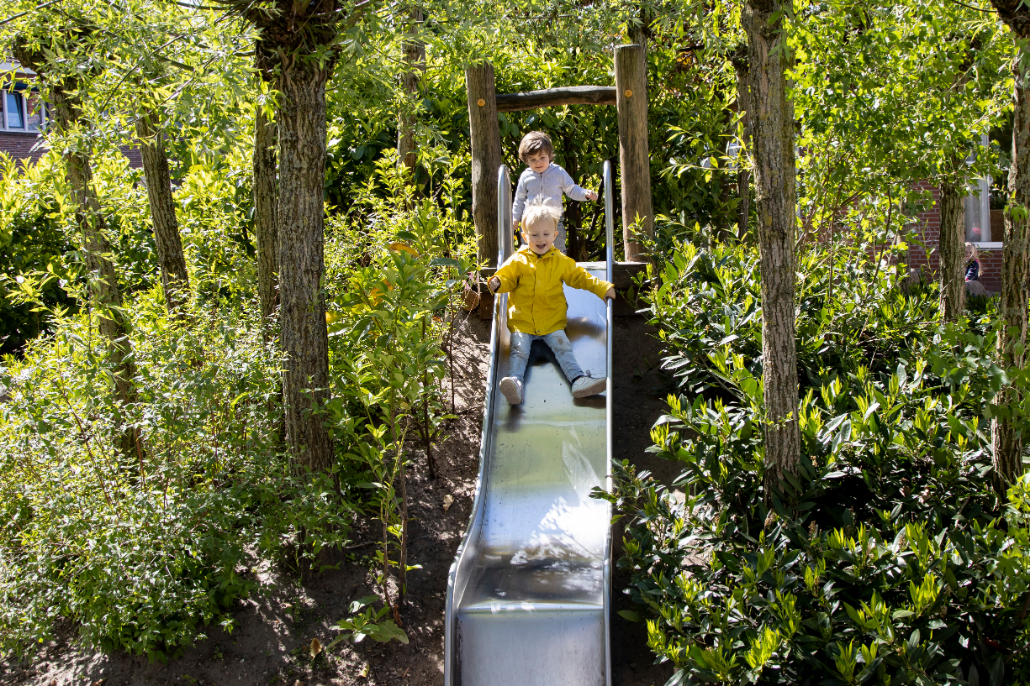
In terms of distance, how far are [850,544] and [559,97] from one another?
483 centimetres

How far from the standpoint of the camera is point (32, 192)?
7.79m

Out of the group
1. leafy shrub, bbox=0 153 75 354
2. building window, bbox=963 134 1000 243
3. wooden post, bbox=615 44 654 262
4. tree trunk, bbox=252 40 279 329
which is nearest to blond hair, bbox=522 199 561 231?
wooden post, bbox=615 44 654 262

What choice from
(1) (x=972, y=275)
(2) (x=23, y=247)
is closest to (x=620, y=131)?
(1) (x=972, y=275)

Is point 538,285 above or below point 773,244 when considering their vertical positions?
below

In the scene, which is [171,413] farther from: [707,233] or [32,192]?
[32,192]

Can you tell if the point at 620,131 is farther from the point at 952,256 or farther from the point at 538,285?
the point at 952,256

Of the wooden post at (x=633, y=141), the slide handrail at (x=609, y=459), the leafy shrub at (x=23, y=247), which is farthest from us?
the leafy shrub at (x=23, y=247)

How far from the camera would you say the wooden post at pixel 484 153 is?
6.49 meters

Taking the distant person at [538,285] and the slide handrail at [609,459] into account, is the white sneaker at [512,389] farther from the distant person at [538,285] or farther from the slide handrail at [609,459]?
the slide handrail at [609,459]

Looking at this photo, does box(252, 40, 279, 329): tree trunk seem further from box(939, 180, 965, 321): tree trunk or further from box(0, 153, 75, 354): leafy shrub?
box(0, 153, 75, 354): leafy shrub

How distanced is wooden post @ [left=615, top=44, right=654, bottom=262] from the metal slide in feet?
3.80

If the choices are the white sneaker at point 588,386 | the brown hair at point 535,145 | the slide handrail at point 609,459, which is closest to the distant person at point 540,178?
the brown hair at point 535,145

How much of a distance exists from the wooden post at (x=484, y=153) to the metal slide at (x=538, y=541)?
142cm

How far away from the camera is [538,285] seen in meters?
5.30
